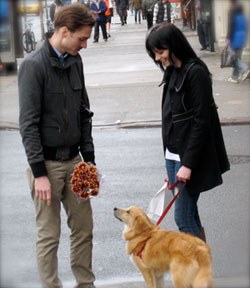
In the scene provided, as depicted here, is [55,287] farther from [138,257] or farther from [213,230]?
[213,230]

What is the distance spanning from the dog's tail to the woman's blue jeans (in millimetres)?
530

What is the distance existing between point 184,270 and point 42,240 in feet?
3.02

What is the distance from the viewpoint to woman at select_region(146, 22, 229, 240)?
3.99m

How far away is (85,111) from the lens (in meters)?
4.16

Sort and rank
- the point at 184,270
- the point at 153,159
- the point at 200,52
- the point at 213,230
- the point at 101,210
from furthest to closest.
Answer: the point at 200,52
the point at 153,159
the point at 101,210
the point at 213,230
the point at 184,270

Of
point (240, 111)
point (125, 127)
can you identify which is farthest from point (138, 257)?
point (240, 111)

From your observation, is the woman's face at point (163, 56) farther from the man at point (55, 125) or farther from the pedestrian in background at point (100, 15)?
the pedestrian in background at point (100, 15)

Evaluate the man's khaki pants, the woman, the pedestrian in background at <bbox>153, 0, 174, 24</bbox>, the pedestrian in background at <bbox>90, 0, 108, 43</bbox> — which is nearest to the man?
the man's khaki pants

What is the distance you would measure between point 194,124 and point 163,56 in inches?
18.7

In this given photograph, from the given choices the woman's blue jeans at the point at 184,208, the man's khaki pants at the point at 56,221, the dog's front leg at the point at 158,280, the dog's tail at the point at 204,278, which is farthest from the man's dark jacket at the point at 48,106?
the dog's tail at the point at 204,278

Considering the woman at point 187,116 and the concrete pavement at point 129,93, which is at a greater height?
the woman at point 187,116

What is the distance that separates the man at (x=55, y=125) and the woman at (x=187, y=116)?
510mm

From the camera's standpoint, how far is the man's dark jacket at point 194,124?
13.1 feet

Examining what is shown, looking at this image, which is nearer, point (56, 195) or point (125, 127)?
point (56, 195)
